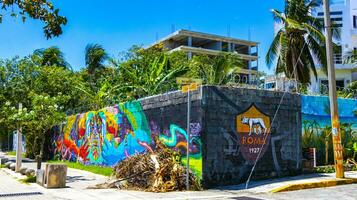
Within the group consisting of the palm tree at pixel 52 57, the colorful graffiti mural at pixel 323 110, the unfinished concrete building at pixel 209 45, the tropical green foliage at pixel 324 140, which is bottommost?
the tropical green foliage at pixel 324 140

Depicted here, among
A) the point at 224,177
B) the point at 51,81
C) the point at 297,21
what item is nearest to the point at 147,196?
the point at 224,177

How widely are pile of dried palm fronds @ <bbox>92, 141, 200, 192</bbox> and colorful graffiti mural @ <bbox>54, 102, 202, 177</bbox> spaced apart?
0.44 m

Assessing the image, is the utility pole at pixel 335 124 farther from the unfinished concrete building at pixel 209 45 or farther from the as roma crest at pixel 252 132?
the unfinished concrete building at pixel 209 45

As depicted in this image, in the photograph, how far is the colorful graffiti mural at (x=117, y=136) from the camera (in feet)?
51.4

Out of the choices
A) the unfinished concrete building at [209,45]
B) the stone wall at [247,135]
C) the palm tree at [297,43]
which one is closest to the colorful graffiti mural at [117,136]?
the stone wall at [247,135]

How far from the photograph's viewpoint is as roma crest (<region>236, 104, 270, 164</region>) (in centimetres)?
1548

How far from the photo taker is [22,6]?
25.7 feet

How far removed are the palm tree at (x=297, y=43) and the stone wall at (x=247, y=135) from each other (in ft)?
31.4

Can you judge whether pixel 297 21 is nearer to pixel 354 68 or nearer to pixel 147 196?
pixel 354 68

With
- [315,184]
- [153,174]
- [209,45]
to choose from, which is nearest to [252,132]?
[315,184]

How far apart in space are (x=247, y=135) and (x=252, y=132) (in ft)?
0.83

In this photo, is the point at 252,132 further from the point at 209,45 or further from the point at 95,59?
the point at 209,45

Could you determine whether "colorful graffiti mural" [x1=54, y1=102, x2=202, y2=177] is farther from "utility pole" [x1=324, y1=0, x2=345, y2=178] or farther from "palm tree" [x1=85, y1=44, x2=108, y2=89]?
"palm tree" [x1=85, y1=44, x2=108, y2=89]

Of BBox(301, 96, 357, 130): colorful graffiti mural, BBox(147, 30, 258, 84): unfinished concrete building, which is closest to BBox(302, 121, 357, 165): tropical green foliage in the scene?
BBox(301, 96, 357, 130): colorful graffiti mural
